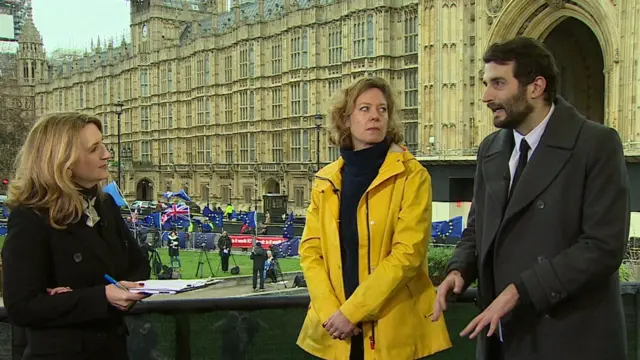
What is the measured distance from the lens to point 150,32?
154 ft

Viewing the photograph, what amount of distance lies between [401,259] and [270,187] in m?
35.0

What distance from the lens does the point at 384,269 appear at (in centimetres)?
255

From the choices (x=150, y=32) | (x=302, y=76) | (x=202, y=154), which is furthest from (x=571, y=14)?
(x=150, y=32)

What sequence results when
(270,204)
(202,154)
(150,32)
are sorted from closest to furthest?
(270,204) → (202,154) → (150,32)

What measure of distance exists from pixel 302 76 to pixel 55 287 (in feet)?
108

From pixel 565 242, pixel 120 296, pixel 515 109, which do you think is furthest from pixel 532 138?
pixel 120 296

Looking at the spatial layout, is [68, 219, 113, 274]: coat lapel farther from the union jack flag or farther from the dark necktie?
the union jack flag

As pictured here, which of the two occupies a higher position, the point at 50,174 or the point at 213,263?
the point at 50,174

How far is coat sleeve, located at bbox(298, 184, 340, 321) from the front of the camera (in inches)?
104

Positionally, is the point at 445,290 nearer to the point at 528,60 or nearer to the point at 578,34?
the point at 528,60

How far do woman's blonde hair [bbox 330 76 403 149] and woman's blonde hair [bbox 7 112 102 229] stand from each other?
1.11 m

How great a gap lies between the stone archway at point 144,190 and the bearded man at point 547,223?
47.7 meters

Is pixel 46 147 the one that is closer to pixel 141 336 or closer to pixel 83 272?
pixel 83 272

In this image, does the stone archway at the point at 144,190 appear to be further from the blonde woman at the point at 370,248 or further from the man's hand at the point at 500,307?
the man's hand at the point at 500,307
